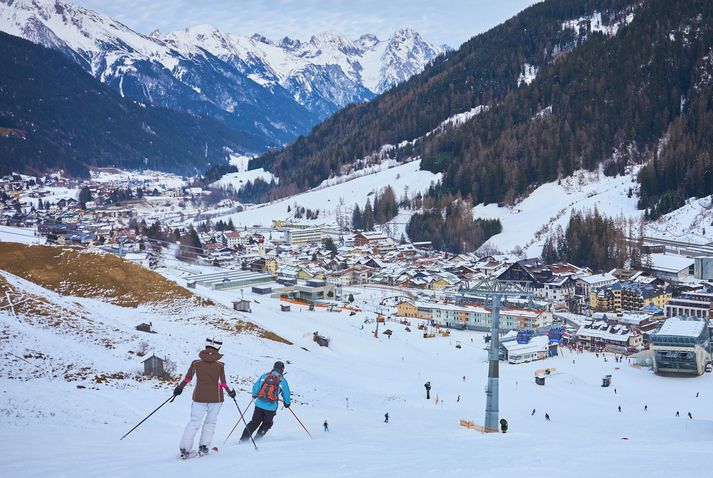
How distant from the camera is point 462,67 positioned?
143 m

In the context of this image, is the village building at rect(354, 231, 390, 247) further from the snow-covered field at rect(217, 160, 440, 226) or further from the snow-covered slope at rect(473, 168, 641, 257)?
the snow-covered field at rect(217, 160, 440, 226)

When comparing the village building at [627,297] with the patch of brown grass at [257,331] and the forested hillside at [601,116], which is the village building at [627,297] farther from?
the patch of brown grass at [257,331]

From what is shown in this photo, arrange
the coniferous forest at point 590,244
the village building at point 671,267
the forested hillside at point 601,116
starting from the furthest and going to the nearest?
1. the forested hillside at point 601,116
2. the coniferous forest at point 590,244
3. the village building at point 671,267

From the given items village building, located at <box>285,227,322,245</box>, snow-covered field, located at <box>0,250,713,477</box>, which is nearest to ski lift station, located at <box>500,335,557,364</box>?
snow-covered field, located at <box>0,250,713,477</box>

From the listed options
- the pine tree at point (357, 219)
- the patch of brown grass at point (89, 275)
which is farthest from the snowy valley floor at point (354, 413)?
the pine tree at point (357, 219)

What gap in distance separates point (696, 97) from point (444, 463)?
319ft

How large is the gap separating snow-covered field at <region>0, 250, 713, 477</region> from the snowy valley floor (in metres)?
0.05

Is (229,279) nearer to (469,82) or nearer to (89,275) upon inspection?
(89,275)

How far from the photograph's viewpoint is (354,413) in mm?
17281

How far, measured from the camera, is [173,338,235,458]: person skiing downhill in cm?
875

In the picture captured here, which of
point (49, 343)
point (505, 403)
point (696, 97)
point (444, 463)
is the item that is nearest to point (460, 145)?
point (696, 97)

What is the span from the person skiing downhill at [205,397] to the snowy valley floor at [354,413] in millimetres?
274

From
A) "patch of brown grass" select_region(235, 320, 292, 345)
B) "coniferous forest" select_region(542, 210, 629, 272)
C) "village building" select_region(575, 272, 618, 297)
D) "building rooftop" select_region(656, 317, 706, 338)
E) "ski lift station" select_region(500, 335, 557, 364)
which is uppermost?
"coniferous forest" select_region(542, 210, 629, 272)

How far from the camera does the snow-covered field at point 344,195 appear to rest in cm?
10812
